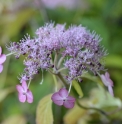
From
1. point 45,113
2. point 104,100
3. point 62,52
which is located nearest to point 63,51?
point 62,52

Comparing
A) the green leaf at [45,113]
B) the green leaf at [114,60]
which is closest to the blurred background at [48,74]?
the green leaf at [114,60]

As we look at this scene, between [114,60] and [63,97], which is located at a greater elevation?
[114,60]

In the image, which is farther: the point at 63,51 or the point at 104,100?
the point at 104,100

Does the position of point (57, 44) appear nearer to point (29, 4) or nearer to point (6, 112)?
point (6, 112)

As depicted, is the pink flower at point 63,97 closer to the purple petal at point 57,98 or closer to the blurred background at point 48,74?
the purple petal at point 57,98

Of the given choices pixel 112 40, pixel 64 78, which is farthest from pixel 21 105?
pixel 64 78

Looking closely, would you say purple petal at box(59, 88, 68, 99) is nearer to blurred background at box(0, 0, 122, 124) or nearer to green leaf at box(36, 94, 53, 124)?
green leaf at box(36, 94, 53, 124)

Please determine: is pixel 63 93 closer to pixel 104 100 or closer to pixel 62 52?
pixel 62 52
